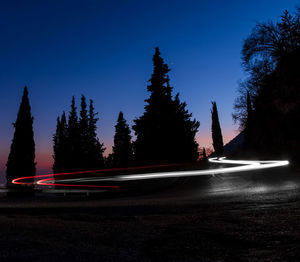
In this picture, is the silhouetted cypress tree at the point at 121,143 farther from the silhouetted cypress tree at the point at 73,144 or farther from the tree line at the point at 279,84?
the tree line at the point at 279,84

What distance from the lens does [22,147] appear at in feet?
124

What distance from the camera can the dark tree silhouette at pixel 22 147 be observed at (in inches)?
1448

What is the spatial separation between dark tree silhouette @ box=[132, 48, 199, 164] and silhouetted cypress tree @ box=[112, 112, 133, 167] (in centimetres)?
2682

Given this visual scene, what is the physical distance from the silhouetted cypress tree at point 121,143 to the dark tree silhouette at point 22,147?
2852cm

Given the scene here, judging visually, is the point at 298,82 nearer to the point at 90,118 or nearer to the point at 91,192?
the point at 91,192

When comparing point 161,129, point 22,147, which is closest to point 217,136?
point 161,129

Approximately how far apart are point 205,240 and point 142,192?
8.93 m

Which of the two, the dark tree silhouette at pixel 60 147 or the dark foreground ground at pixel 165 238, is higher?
the dark tree silhouette at pixel 60 147

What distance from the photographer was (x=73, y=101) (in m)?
62.4

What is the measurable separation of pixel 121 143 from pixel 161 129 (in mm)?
29743

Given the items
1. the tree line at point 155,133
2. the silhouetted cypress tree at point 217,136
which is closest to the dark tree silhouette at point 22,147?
the tree line at point 155,133

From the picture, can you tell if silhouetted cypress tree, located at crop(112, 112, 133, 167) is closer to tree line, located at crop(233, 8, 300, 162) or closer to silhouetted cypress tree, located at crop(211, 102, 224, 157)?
silhouetted cypress tree, located at crop(211, 102, 224, 157)

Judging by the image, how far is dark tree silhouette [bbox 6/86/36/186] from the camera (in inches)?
1448

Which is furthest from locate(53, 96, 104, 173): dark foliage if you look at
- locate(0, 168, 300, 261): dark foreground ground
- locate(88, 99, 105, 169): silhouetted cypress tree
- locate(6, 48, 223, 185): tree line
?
locate(0, 168, 300, 261): dark foreground ground
